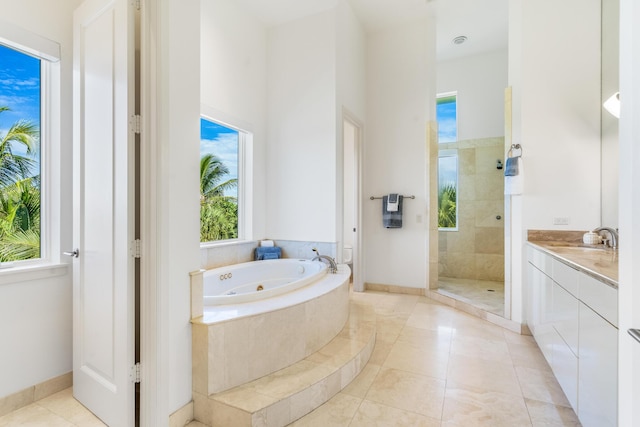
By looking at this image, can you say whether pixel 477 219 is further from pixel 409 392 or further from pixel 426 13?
pixel 409 392

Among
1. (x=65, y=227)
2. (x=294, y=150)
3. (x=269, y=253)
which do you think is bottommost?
(x=269, y=253)

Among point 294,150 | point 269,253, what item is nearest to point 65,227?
point 269,253

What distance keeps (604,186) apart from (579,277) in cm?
156

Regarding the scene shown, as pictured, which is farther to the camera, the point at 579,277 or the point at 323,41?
the point at 323,41

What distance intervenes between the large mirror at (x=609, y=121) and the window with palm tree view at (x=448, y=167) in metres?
2.46

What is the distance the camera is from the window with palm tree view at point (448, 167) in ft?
16.4

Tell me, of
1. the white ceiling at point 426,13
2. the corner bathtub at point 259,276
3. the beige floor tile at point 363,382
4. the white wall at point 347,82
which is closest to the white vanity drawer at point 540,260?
the beige floor tile at point 363,382

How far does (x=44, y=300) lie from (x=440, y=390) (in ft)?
8.55

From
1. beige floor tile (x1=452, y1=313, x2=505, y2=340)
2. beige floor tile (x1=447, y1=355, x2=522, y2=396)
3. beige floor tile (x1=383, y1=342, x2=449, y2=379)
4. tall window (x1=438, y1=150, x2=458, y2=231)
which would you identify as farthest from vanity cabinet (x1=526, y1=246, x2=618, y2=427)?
tall window (x1=438, y1=150, x2=458, y2=231)

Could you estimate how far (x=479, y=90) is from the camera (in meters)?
4.90

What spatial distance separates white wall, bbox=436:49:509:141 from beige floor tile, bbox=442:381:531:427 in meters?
4.06

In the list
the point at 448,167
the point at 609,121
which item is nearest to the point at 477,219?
the point at 448,167

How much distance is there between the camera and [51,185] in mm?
2037

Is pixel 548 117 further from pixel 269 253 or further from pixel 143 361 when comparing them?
pixel 143 361
